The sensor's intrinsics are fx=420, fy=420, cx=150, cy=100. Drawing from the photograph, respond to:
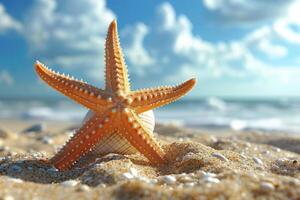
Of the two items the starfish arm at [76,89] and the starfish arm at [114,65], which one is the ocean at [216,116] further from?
the starfish arm at [76,89]

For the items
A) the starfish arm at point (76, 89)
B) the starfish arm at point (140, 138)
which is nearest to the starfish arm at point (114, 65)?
the starfish arm at point (76, 89)

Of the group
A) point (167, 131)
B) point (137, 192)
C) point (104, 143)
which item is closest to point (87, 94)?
point (104, 143)

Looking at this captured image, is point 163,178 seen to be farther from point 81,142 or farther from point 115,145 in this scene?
point 115,145

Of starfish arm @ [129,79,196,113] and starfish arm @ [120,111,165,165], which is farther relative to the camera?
starfish arm @ [129,79,196,113]

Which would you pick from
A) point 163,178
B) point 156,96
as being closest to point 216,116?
point 156,96

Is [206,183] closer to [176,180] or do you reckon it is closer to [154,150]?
[176,180]

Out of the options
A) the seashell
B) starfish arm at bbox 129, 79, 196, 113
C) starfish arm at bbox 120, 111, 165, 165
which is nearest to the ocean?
starfish arm at bbox 129, 79, 196, 113

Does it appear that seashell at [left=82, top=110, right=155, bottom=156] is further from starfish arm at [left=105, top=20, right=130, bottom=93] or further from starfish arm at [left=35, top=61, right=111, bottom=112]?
starfish arm at [left=105, top=20, right=130, bottom=93]
